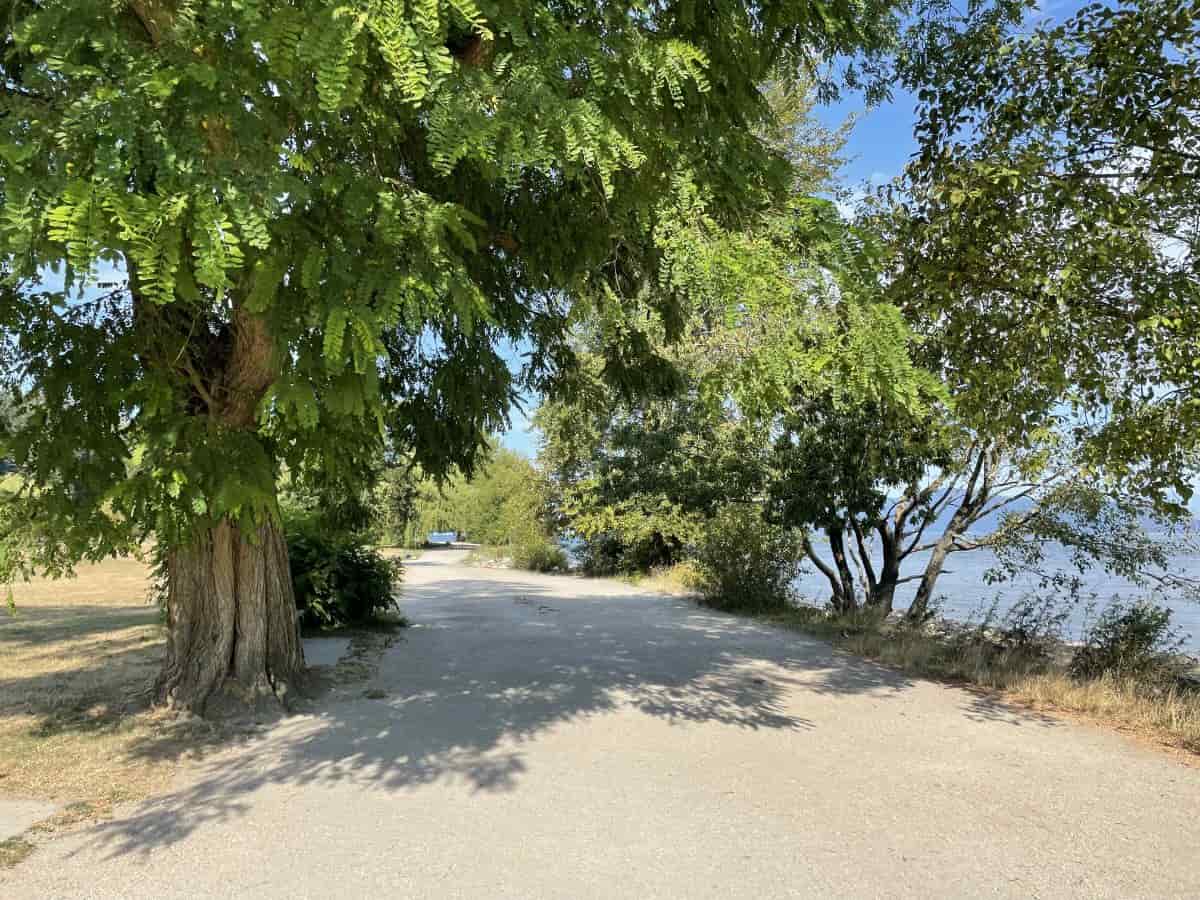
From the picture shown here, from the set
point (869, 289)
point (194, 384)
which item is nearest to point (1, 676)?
point (194, 384)

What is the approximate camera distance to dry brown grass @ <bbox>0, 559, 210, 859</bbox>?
561 cm

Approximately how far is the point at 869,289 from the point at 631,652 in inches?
279

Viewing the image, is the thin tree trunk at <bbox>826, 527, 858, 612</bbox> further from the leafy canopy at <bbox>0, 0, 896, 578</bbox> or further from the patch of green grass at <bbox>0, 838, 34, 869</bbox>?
the patch of green grass at <bbox>0, 838, 34, 869</bbox>

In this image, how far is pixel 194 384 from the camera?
6.93 m

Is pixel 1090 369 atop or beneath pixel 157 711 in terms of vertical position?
atop

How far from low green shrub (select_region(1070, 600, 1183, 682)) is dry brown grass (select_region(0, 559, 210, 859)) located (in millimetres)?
9535

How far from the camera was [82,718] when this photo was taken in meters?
7.53

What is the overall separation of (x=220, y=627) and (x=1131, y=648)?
32.9 feet

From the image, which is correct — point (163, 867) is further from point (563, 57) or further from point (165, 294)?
point (563, 57)

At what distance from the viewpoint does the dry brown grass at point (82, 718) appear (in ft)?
18.4

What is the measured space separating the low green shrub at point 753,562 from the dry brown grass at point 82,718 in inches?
403

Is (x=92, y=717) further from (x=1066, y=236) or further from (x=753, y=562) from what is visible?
(x=753, y=562)

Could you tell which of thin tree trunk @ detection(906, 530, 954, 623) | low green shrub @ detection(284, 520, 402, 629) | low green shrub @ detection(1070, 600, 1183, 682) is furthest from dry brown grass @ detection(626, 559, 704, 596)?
low green shrub @ detection(1070, 600, 1183, 682)

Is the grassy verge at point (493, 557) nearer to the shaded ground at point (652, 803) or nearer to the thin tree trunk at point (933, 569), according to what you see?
the thin tree trunk at point (933, 569)
